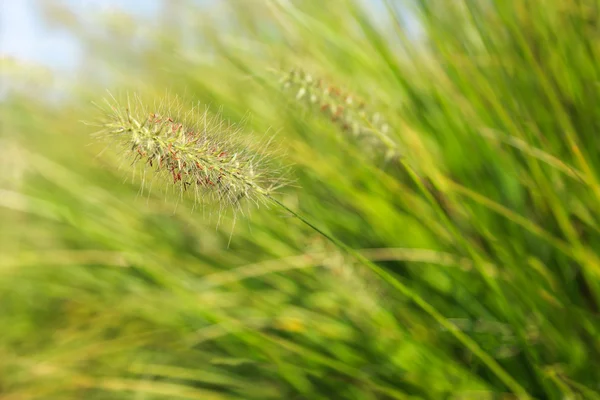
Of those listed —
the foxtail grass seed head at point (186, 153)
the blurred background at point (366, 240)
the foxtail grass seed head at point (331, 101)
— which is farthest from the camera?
the blurred background at point (366, 240)

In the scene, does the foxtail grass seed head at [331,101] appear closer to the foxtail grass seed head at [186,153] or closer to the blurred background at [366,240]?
the blurred background at [366,240]

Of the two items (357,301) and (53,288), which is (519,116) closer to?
(357,301)

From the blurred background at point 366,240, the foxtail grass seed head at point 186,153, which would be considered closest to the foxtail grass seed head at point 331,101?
the blurred background at point 366,240

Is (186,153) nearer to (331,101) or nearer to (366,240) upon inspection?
(331,101)

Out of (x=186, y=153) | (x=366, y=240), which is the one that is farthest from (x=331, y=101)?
(x=366, y=240)

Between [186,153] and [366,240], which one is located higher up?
[366,240]

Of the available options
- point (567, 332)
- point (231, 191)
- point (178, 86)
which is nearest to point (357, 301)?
point (567, 332)

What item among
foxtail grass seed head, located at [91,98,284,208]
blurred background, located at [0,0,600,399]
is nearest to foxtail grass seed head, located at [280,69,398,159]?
blurred background, located at [0,0,600,399]
